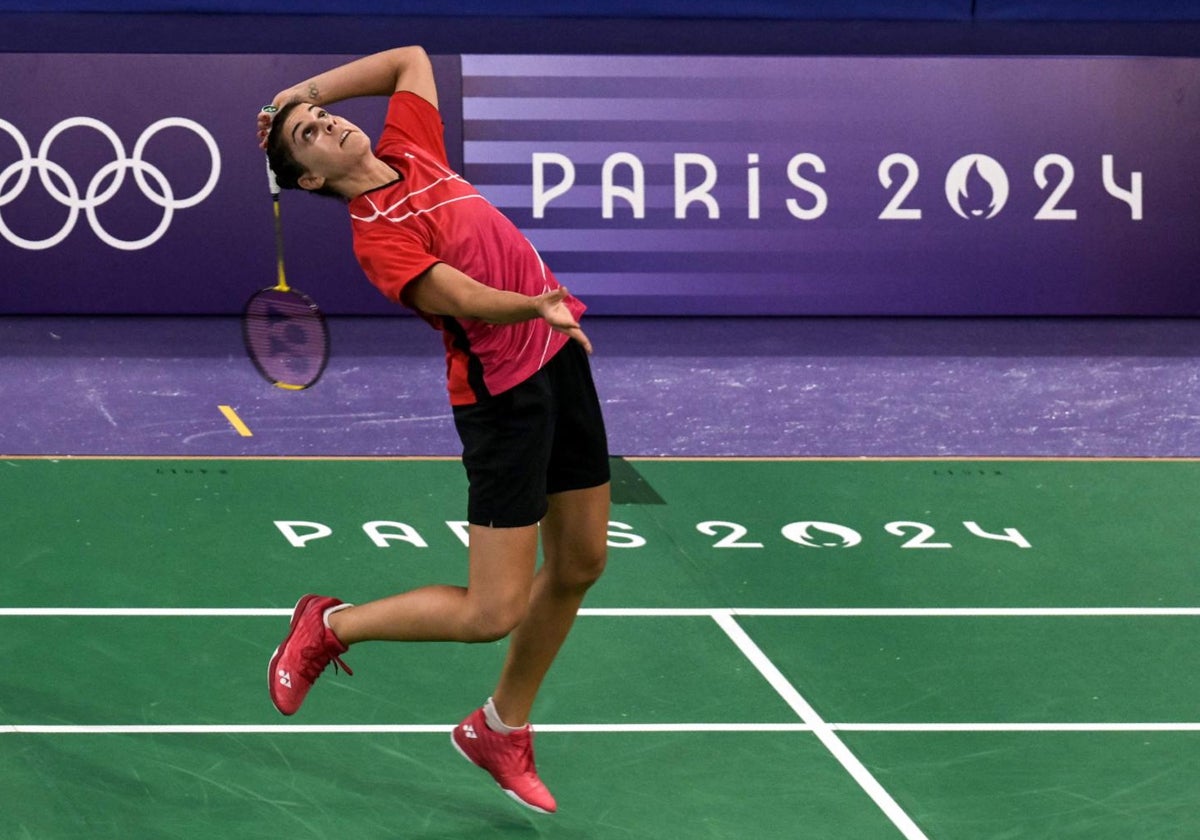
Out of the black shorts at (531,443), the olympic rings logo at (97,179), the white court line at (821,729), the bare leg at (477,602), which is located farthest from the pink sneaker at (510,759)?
the olympic rings logo at (97,179)

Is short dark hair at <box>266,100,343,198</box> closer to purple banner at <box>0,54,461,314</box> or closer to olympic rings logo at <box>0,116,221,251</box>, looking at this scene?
purple banner at <box>0,54,461,314</box>

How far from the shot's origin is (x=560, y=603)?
4270 mm

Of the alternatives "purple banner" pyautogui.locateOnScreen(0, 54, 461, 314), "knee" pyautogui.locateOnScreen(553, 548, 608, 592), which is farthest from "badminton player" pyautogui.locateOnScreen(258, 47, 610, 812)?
"purple banner" pyautogui.locateOnScreen(0, 54, 461, 314)

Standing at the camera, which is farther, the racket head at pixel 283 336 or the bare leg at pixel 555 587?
the racket head at pixel 283 336

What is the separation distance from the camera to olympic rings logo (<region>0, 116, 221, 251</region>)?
9562 millimetres

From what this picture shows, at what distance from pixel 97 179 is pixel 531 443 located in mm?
6261

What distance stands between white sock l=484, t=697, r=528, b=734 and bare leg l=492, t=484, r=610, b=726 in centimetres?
1

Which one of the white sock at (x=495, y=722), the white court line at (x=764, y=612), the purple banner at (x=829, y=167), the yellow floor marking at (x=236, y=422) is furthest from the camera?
the purple banner at (x=829, y=167)

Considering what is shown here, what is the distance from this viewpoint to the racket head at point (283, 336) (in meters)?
6.41

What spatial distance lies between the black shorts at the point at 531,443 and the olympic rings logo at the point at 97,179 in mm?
5951

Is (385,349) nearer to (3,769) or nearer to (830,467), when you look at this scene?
(830,467)

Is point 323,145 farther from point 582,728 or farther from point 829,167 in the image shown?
point 829,167

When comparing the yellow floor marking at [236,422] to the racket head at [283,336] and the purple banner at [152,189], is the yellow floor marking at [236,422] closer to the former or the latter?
the racket head at [283,336]

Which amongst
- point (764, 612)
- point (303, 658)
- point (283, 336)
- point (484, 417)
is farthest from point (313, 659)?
point (283, 336)
